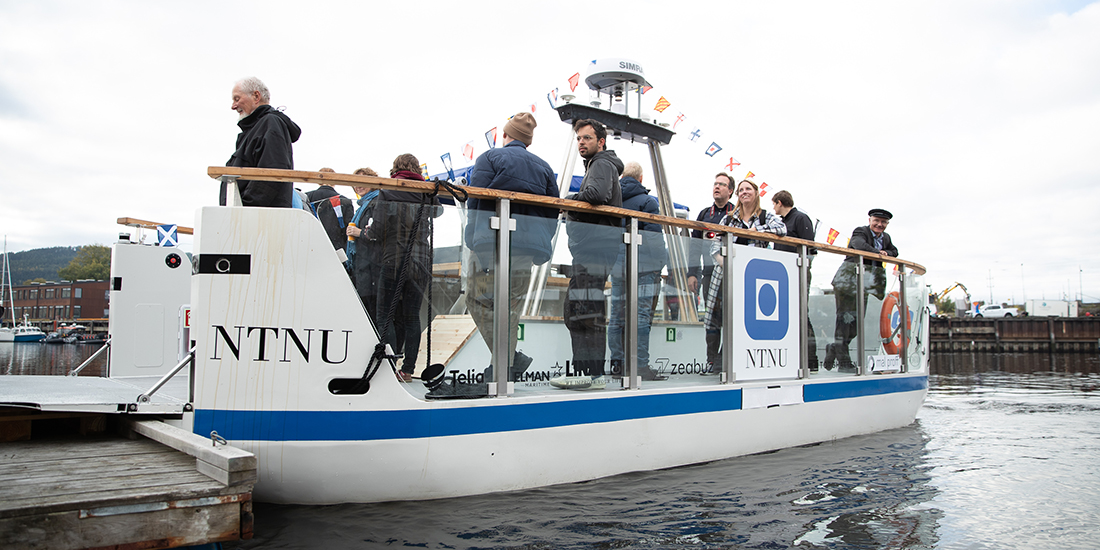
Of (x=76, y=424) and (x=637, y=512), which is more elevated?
(x=76, y=424)

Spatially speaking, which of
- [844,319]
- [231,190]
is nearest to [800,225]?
[844,319]

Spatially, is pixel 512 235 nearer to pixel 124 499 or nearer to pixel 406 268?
pixel 406 268

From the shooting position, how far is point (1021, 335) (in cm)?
4691

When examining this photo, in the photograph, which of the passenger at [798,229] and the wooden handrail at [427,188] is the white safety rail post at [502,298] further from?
the passenger at [798,229]

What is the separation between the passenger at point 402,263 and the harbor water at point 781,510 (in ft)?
2.47

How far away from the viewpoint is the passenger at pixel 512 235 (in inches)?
171

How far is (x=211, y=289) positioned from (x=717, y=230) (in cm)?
372

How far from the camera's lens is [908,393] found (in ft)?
25.5

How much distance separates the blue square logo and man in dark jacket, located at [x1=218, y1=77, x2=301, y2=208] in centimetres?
372

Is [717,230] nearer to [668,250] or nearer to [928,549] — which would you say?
[668,250]

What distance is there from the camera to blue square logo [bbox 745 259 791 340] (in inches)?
230

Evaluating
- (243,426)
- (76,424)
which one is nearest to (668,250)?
(243,426)

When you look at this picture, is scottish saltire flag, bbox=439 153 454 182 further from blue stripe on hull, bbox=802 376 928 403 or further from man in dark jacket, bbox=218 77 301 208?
blue stripe on hull, bbox=802 376 928 403

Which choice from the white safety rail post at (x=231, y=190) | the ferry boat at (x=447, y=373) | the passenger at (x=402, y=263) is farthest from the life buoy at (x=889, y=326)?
the white safety rail post at (x=231, y=190)
